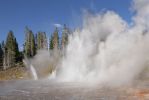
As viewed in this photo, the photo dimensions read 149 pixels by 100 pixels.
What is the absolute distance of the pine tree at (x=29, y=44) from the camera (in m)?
130

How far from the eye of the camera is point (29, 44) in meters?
133

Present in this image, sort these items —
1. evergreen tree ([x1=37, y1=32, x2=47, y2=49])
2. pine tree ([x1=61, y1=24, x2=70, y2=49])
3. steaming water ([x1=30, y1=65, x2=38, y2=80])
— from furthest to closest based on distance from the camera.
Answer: evergreen tree ([x1=37, y1=32, x2=47, y2=49]) → pine tree ([x1=61, y1=24, x2=70, y2=49]) → steaming water ([x1=30, y1=65, x2=38, y2=80])

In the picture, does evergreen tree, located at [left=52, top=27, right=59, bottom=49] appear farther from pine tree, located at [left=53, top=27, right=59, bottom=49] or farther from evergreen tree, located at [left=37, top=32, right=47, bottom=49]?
evergreen tree, located at [left=37, top=32, right=47, bottom=49]

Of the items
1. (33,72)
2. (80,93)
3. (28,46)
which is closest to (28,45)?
(28,46)

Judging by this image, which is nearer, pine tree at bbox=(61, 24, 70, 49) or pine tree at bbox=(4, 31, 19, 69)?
pine tree at bbox=(4, 31, 19, 69)

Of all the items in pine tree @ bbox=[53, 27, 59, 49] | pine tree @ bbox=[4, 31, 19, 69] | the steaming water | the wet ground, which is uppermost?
pine tree @ bbox=[53, 27, 59, 49]

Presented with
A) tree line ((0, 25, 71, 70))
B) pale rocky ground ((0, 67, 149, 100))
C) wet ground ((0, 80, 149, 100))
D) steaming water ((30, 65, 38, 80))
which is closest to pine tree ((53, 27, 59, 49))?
tree line ((0, 25, 71, 70))

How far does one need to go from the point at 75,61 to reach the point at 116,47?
8949mm

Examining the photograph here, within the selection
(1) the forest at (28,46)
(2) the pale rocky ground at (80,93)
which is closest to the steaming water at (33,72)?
(1) the forest at (28,46)

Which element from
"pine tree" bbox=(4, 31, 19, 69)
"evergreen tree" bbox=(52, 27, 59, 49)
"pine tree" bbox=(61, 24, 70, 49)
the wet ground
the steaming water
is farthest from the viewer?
"evergreen tree" bbox=(52, 27, 59, 49)

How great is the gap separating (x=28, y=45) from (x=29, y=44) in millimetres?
824

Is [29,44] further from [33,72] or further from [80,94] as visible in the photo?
[80,94]

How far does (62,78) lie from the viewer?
61812 mm

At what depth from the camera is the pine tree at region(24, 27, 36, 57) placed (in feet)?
428
